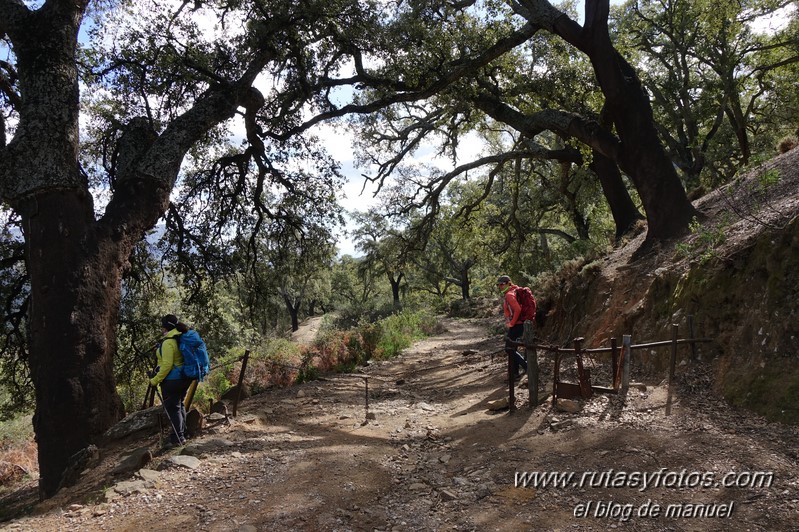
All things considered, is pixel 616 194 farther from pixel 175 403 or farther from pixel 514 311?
pixel 175 403

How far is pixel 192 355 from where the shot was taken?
5906 millimetres

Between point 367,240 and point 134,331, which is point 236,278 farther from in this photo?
point 367,240

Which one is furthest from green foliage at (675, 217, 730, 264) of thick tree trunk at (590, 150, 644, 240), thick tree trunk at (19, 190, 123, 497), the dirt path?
thick tree trunk at (19, 190, 123, 497)

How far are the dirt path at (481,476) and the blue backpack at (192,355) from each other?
0.96 metres

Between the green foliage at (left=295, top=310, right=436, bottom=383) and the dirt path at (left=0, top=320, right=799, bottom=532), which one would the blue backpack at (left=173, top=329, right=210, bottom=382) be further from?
the green foliage at (left=295, top=310, right=436, bottom=383)

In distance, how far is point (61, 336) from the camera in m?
5.78

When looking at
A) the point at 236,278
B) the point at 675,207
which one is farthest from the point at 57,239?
the point at 675,207

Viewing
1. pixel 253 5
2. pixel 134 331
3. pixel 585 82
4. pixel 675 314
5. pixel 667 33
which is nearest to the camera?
pixel 675 314

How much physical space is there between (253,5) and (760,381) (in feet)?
33.4

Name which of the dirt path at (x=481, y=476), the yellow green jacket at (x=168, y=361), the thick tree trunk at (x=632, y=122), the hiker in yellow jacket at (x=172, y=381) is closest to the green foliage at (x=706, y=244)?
the thick tree trunk at (x=632, y=122)

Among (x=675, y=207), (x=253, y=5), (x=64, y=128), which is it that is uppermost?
(x=253, y=5)

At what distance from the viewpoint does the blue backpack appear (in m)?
5.88

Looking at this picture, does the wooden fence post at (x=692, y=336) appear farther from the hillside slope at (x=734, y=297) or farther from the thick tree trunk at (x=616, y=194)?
the thick tree trunk at (x=616, y=194)

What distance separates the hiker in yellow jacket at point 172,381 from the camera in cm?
582
